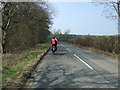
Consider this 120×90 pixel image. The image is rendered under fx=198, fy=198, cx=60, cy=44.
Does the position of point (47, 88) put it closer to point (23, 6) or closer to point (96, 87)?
point (96, 87)

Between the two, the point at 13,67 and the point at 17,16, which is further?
the point at 17,16

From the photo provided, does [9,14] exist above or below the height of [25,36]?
above

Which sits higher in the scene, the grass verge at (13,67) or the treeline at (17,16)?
the treeline at (17,16)

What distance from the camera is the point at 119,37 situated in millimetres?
19453

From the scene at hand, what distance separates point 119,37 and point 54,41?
7.22 meters

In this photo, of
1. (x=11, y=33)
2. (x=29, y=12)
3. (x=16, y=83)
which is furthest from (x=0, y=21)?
(x=16, y=83)

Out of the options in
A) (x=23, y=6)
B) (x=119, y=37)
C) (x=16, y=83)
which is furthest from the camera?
(x=23, y=6)

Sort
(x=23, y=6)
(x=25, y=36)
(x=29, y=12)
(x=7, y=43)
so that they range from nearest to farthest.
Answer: (x=23, y=6) < (x=29, y=12) < (x=7, y=43) < (x=25, y=36)

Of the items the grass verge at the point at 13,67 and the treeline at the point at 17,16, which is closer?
the grass verge at the point at 13,67

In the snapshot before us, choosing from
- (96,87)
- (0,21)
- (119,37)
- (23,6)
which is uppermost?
(23,6)

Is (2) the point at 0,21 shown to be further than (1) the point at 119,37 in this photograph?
Yes

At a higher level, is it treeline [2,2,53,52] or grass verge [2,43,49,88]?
treeline [2,2,53,52]

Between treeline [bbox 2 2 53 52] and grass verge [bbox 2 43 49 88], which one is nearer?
grass verge [bbox 2 43 49 88]

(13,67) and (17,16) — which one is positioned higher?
(17,16)
